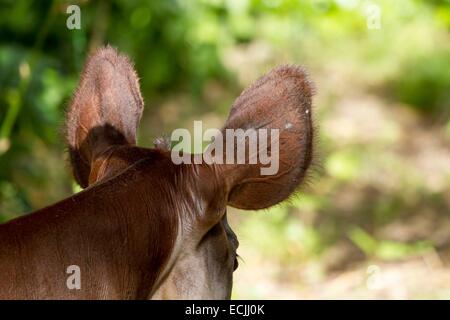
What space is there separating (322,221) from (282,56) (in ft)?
8.72

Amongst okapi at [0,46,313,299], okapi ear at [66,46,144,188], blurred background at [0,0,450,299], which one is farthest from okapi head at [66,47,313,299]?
blurred background at [0,0,450,299]

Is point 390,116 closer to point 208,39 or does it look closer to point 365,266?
point 208,39

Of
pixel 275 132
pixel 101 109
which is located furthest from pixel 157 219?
pixel 101 109

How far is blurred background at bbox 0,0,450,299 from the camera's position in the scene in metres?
5.98

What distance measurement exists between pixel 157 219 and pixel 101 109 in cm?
65

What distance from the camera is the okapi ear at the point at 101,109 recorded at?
119 inches

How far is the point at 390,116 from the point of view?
29.8 ft

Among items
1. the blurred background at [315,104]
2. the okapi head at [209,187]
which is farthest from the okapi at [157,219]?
the blurred background at [315,104]

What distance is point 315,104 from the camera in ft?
20.2

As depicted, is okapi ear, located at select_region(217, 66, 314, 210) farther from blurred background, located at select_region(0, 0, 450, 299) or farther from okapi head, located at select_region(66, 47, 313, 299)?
blurred background, located at select_region(0, 0, 450, 299)

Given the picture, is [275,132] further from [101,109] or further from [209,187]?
[101,109]

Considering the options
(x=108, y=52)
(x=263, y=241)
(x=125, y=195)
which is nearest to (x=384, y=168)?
(x=263, y=241)

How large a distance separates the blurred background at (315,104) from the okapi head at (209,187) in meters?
2.07

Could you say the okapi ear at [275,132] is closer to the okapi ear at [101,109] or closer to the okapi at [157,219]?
the okapi at [157,219]
